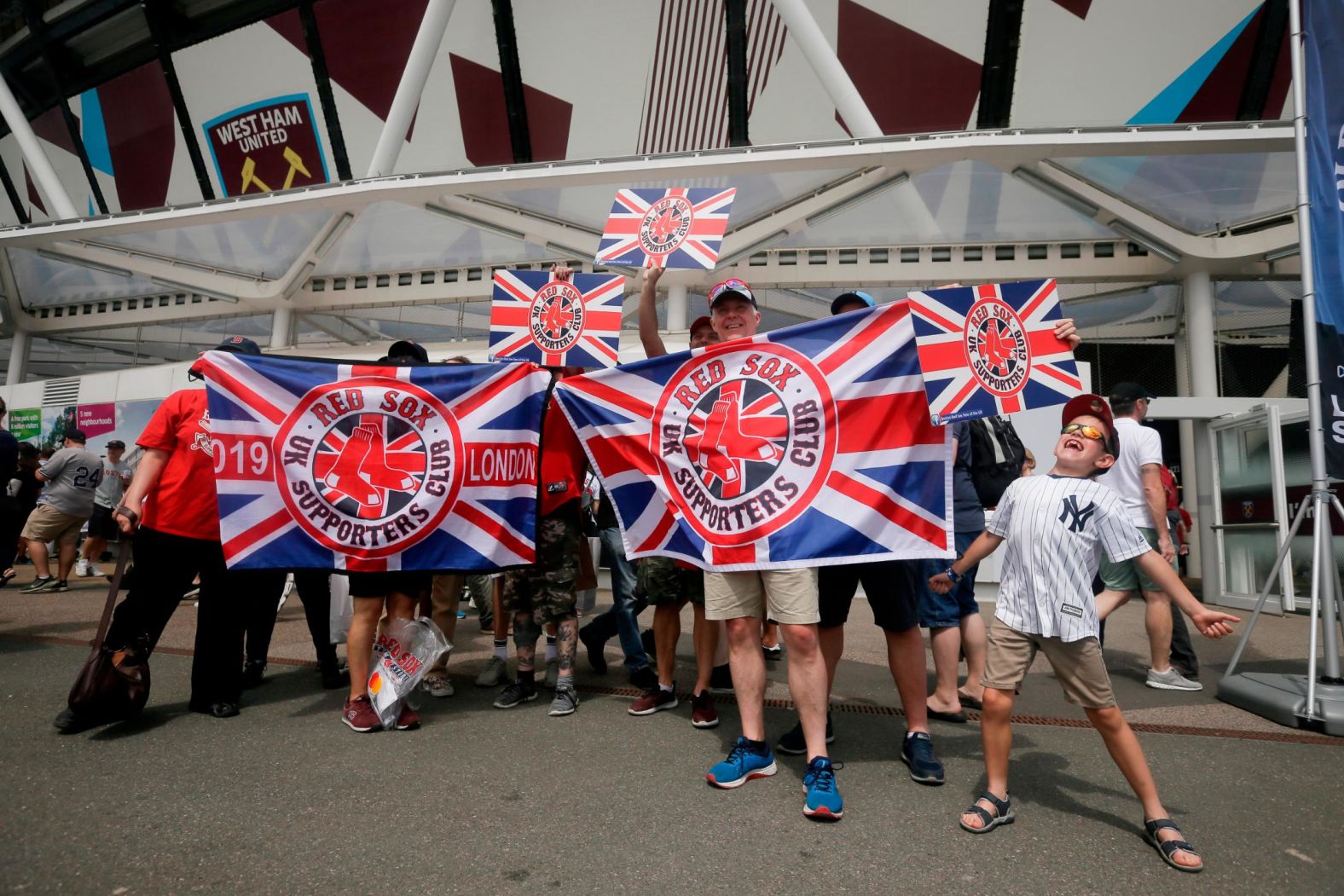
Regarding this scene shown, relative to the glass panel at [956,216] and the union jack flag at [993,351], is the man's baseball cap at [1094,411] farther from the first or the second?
the glass panel at [956,216]

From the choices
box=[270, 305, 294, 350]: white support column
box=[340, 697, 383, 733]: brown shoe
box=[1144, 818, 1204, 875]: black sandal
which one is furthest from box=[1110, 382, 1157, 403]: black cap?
box=[270, 305, 294, 350]: white support column

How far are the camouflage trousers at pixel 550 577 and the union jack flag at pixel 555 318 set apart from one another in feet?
3.94

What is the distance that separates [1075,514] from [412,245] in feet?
55.7

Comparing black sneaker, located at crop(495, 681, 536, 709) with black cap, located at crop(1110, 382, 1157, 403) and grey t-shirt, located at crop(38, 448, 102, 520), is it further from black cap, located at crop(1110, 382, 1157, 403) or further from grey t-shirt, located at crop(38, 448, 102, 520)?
grey t-shirt, located at crop(38, 448, 102, 520)

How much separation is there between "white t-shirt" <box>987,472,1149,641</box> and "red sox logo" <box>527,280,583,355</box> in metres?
3.06

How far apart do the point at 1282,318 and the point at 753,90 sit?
1268cm

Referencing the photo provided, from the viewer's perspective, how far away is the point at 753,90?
15.1 m

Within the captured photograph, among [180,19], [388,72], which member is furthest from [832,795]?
[180,19]

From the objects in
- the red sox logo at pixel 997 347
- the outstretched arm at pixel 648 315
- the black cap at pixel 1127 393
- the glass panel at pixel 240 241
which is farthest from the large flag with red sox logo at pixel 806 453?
the glass panel at pixel 240 241

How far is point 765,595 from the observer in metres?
3.23

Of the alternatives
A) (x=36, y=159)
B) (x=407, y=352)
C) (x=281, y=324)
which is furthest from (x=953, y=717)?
(x=36, y=159)

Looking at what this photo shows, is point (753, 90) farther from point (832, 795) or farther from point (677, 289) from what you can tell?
point (832, 795)

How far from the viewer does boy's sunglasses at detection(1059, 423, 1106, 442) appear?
268cm

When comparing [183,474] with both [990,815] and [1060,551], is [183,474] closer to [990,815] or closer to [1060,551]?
[990,815]
